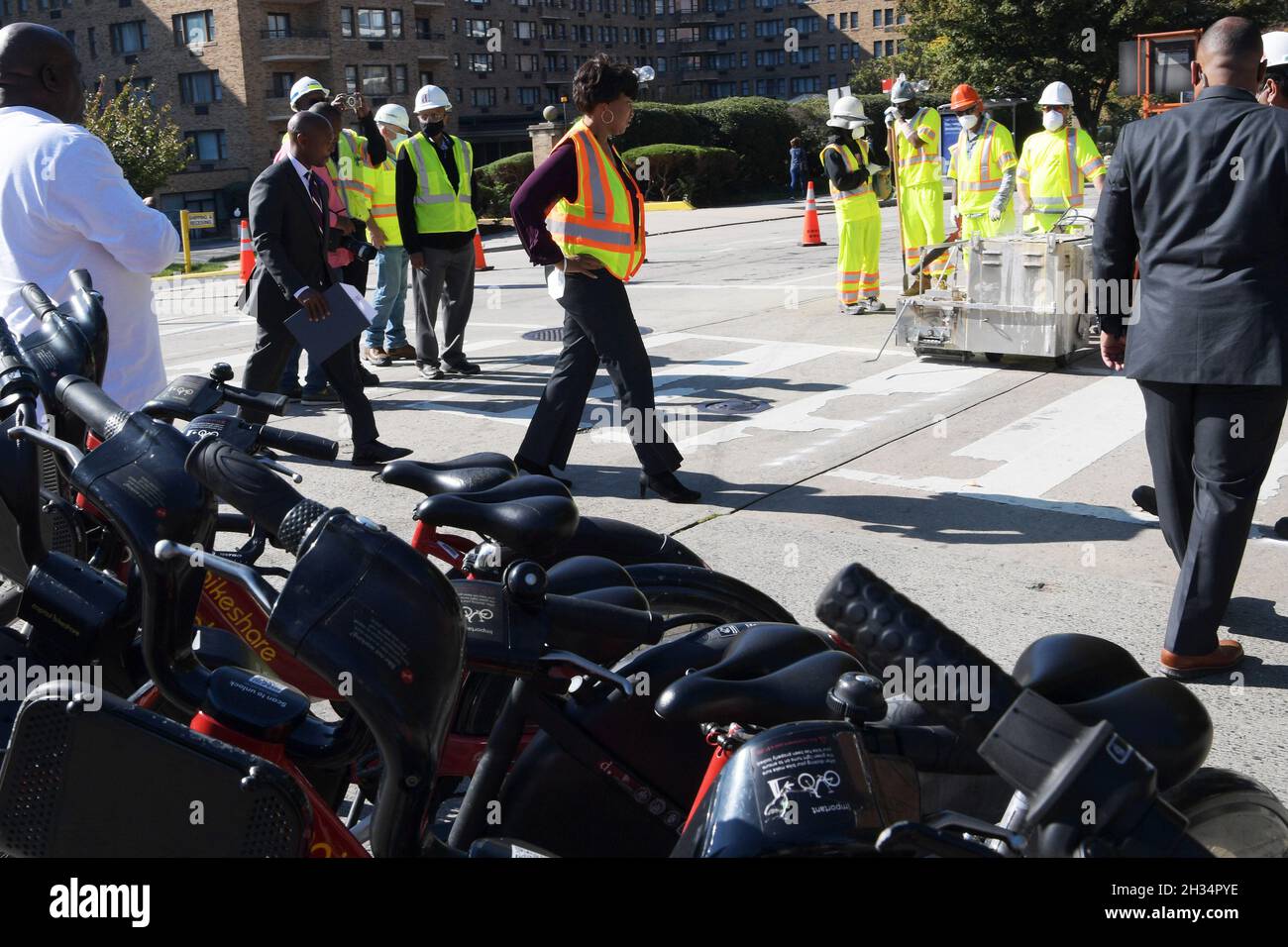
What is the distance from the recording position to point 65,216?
4.23 m

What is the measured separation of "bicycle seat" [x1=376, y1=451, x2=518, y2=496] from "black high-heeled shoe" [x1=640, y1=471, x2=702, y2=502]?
3.43m

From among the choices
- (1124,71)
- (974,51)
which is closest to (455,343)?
(1124,71)

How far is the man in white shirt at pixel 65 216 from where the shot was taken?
4203mm

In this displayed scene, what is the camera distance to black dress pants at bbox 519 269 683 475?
688 centimetres

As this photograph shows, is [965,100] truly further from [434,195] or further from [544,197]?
[544,197]

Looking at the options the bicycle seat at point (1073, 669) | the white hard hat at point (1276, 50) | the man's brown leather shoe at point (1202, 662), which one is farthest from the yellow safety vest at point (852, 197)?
the bicycle seat at point (1073, 669)

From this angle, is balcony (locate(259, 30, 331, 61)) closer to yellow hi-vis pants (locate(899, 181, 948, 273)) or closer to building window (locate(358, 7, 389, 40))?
building window (locate(358, 7, 389, 40))

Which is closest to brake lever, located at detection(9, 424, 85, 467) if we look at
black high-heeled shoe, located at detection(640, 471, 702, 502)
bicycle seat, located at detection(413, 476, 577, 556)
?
bicycle seat, located at detection(413, 476, 577, 556)

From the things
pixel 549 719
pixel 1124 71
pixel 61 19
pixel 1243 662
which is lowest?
pixel 1243 662

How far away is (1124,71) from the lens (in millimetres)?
20469

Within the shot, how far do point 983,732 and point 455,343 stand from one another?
9399 mm

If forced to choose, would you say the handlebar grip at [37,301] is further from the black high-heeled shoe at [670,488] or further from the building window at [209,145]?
the building window at [209,145]
